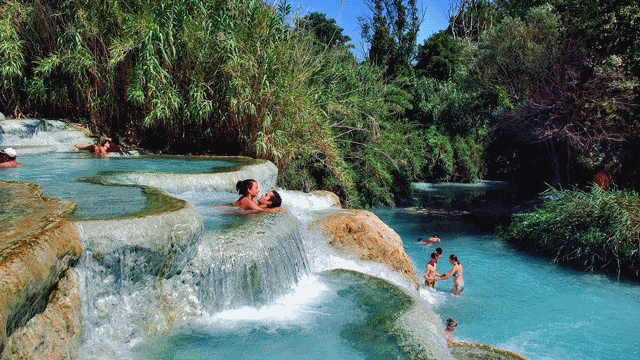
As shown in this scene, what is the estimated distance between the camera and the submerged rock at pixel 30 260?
3.15 m

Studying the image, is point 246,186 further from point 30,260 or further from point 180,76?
point 180,76

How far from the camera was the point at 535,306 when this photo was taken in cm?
896

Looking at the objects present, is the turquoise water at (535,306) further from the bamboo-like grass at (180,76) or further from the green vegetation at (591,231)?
the bamboo-like grass at (180,76)

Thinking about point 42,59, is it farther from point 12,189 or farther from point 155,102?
point 12,189

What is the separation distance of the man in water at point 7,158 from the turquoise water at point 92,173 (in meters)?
0.17

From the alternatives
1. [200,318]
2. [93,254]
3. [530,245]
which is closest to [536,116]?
[530,245]

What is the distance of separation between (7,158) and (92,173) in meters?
1.73

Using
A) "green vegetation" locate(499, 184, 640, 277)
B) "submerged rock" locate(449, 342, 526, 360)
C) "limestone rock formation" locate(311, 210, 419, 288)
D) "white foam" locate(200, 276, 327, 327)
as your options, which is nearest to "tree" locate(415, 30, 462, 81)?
"green vegetation" locate(499, 184, 640, 277)

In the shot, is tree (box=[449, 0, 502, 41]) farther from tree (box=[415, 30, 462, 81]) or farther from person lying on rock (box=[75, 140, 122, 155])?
person lying on rock (box=[75, 140, 122, 155])

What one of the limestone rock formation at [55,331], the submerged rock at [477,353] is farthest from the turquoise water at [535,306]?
the limestone rock formation at [55,331]

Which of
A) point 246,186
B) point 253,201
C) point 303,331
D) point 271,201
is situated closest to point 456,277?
point 271,201

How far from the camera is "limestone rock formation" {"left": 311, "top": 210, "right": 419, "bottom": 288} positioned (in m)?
8.29

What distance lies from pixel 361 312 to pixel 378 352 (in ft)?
3.17

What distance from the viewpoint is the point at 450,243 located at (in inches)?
526
